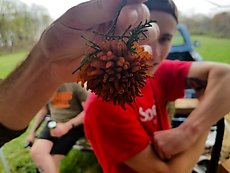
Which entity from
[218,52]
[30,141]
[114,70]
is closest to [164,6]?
[114,70]

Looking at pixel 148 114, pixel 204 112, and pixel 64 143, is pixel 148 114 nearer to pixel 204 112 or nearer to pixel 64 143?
pixel 204 112

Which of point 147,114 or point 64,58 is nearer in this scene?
point 64,58

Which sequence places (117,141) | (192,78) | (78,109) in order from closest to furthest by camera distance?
1. (117,141)
2. (192,78)
3. (78,109)

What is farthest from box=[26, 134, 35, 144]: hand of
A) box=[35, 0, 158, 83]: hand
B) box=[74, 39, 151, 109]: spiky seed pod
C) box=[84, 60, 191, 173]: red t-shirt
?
box=[74, 39, 151, 109]: spiky seed pod

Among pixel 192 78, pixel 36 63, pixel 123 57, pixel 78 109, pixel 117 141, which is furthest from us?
pixel 78 109

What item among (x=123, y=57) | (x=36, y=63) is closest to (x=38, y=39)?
(x=36, y=63)

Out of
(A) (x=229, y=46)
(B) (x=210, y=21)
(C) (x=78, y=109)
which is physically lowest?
(C) (x=78, y=109)

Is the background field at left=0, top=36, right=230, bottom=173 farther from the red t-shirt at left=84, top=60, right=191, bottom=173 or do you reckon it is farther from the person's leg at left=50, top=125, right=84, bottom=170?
the red t-shirt at left=84, top=60, right=191, bottom=173

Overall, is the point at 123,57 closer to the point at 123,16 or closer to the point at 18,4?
the point at 123,16
